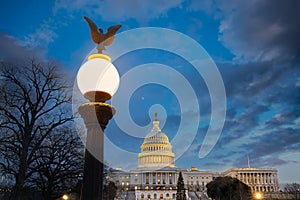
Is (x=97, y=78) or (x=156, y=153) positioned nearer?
(x=97, y=78)

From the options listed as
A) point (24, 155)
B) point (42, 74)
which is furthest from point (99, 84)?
point (42, 74)

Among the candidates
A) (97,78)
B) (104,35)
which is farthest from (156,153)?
(97,78)

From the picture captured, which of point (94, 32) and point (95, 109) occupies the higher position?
point (94, 32)

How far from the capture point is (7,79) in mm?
14820

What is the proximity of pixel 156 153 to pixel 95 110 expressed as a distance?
141 meters

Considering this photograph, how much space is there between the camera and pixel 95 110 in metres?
4.39

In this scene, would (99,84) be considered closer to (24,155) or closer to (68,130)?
(24,155)

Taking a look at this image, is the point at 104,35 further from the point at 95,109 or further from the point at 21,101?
the point at 21,101

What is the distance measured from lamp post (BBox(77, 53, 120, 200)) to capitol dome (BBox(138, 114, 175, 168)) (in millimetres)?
137646

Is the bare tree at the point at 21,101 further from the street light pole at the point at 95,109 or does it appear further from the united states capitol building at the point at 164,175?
the united states capitol building at the point at 164,175

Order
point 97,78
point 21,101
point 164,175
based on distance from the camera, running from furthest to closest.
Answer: point 164,175 < point 21,101 < point 97,78

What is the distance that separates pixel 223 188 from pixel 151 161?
246ft

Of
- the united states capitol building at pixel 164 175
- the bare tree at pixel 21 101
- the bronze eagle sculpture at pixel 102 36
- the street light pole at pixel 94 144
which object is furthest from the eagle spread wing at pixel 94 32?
the united states capitol building at pixel 164 175

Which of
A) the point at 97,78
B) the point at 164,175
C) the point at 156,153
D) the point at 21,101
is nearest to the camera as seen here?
the point at 97,78
